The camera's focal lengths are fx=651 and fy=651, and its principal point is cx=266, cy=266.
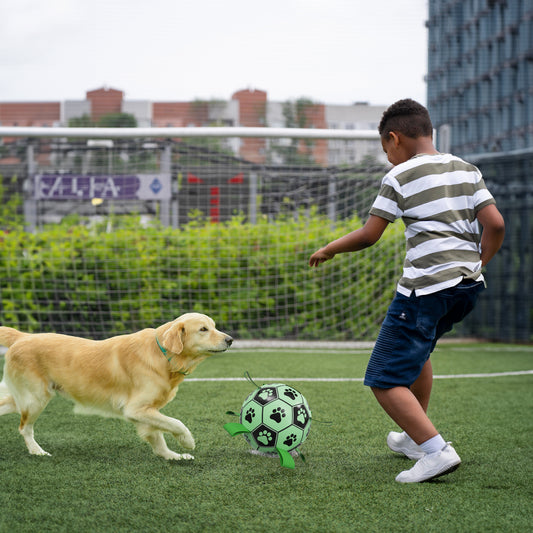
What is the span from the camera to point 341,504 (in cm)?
252

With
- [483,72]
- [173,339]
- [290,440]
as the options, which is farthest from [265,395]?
[483,72]

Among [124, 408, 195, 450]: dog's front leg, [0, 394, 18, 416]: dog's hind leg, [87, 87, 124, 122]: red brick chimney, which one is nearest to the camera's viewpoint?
[124, 408, 195, 450]: dog's front leg

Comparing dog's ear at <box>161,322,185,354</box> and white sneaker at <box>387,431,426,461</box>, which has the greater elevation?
dog's ear at <box>161,322,185,354</box>

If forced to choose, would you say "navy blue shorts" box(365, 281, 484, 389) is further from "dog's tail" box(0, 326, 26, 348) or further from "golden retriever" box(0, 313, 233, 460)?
"dog's tail" box(0, 326, 26, 348)

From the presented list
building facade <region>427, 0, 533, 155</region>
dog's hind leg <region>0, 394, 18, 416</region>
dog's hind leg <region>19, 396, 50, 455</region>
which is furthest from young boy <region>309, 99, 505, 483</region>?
building facade <region>427, 0, 533, 155</region>

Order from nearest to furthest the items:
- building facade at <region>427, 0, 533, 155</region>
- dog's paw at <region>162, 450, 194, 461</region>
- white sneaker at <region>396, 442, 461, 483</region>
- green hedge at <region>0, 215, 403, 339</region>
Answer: white sneaker at <region>396, 442, 461, 483</region>
dog's paw at <region>162, 450, 194, 461</region>
green hedge at <region>0, 215, 403, 339</region>
building facade at <region>427, 0, 533, 155</region>

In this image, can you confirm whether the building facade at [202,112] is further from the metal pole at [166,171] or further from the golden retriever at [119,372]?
the golden retriever at [119,372]

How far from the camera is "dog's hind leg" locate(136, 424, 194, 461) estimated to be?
10.4 feet

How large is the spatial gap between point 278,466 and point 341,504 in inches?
24.1

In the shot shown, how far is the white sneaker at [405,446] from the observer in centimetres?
323

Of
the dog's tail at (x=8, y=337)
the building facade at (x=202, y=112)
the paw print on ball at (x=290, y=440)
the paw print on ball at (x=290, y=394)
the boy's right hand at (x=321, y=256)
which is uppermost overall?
the building facade at (x=202, y=112)

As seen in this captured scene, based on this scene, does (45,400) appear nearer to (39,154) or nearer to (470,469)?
(470,469)

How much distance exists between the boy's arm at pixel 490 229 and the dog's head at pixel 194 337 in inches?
50.6

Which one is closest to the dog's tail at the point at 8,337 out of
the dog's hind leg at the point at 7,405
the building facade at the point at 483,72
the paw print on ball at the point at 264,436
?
the dog's hind leg at the point at 7,405
